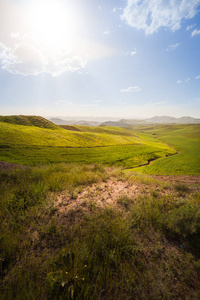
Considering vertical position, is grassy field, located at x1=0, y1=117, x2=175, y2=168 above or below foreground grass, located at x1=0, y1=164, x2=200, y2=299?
below

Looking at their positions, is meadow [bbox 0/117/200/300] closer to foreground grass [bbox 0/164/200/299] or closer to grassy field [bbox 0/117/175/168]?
foreground grass [bbox 0/164/200/299]

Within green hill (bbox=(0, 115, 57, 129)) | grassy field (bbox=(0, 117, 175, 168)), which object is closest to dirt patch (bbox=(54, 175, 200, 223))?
grassy field (bbox=(0, 117, 175, 168))

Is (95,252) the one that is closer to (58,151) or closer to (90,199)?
(90,199)

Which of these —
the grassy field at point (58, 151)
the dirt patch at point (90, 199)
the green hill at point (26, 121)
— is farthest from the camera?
the green hill at point (26, 121)

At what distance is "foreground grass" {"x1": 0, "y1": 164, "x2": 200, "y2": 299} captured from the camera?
279cm

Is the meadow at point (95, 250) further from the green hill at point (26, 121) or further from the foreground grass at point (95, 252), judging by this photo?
the green hill at point (26, 121)

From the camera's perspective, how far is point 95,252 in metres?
3.52

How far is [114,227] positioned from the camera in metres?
4.48

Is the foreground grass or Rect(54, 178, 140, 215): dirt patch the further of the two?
Rect(54, 178, 140, 215): dirt patch

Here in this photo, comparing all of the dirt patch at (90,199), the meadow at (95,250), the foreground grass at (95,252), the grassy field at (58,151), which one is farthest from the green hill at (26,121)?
the foreground grass at (95,252)

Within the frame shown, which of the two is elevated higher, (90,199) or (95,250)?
(95,250)

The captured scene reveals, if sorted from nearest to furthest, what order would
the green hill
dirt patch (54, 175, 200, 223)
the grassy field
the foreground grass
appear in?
the foreground grass < dirt patch (54, 175, 200, 223) < the grassy field < the green hill

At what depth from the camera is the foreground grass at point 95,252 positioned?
2.79m

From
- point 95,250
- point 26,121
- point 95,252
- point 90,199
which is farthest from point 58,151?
point 26,121
